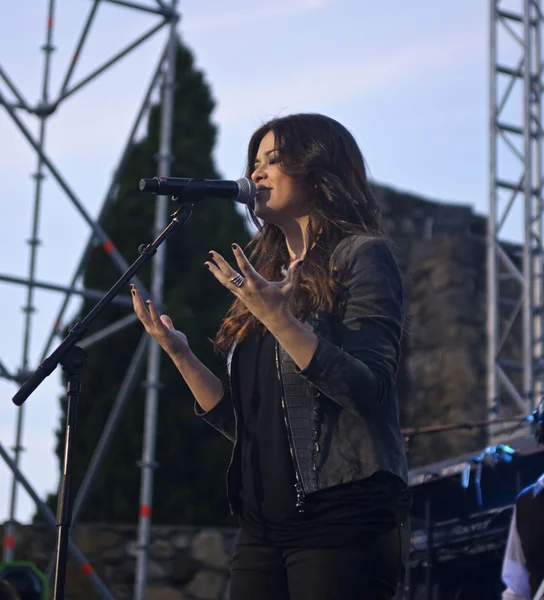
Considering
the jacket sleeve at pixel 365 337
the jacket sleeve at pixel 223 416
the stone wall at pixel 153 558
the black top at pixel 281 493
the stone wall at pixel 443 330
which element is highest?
the stone wall at pixel 443 330

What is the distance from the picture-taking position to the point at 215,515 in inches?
335

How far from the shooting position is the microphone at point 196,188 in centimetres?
231

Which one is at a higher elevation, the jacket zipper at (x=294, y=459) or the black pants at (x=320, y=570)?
the jacket zipper at (x=294, y=459)

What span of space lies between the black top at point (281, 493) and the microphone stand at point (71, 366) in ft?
1.05

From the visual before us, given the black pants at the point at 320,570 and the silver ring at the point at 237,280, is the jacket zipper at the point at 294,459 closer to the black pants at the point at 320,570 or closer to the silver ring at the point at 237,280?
the black pants at the point at 320,570

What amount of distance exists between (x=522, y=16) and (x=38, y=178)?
4145 mm

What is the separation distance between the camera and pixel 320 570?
6.48 ft

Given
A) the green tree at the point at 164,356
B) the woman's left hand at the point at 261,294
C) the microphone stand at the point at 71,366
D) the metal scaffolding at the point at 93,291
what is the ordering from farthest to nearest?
the green tree at the point at 164,356
the metal scaffolding at the point at 93,291
the microphone stand at the point at 71,366
the woman's left hand at the point at 261,294

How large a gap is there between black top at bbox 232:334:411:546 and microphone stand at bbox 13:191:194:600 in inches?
12.6

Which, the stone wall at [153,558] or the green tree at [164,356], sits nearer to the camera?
the stone wall at [153,558]

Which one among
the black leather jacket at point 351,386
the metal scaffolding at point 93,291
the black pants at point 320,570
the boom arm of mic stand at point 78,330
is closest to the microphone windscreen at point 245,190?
the boom arm of mic stand at point 78,330

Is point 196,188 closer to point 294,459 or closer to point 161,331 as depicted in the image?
point 161,331

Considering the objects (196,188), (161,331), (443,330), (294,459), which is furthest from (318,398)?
(443,330)

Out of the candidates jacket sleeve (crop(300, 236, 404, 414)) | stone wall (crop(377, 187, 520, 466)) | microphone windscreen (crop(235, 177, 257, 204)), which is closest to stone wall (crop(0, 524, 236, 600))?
stone wall (crop(377, 187, 520, 466))
